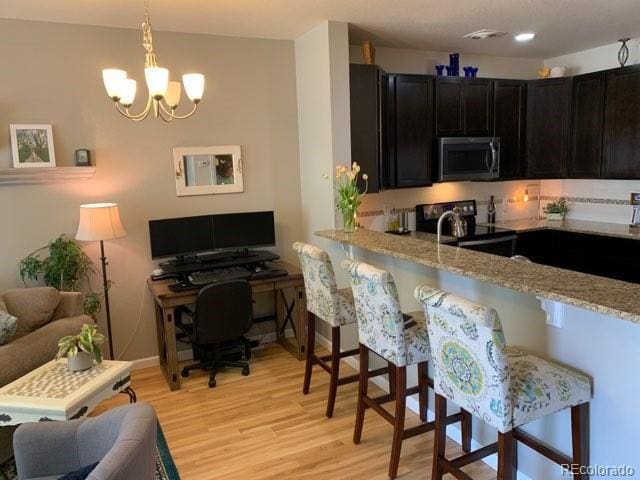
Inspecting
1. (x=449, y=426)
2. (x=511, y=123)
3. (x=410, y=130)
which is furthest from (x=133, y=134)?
(x=511, y=123)

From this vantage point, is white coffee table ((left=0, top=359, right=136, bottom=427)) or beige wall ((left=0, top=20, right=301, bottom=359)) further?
beige wall ((left=0, top=20, right=301, bottom=359))

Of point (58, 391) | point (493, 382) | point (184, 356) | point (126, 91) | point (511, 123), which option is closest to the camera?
point (493, 382)

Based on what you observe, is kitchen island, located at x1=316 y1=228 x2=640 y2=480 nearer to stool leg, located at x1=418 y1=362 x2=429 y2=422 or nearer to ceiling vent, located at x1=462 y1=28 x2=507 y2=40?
stool leg, located at x1=418 y1=362 x2=429 y2=422

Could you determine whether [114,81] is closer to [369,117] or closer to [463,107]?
[369,117]

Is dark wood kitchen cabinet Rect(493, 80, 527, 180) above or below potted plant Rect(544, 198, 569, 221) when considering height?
above

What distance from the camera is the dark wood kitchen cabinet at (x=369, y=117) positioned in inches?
163

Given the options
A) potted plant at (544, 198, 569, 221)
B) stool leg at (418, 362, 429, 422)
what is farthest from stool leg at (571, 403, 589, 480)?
potted plant at (544, 198, 569, 221)

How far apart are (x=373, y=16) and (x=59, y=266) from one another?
292 cm

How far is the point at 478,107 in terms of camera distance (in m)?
4.87

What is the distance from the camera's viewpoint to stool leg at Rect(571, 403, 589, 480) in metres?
2.10

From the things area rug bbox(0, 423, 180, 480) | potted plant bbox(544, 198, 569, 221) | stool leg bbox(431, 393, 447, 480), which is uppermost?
potted plant bbox(544, 198, 569, 221)

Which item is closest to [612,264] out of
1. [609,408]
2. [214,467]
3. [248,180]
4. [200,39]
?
[609,408]

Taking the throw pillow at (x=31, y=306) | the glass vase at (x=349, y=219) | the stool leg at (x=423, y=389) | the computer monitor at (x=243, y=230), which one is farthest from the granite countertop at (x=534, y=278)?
the throw pillow at (x=31, y=306)

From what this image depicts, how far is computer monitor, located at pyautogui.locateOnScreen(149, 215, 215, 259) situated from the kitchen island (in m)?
1.89
